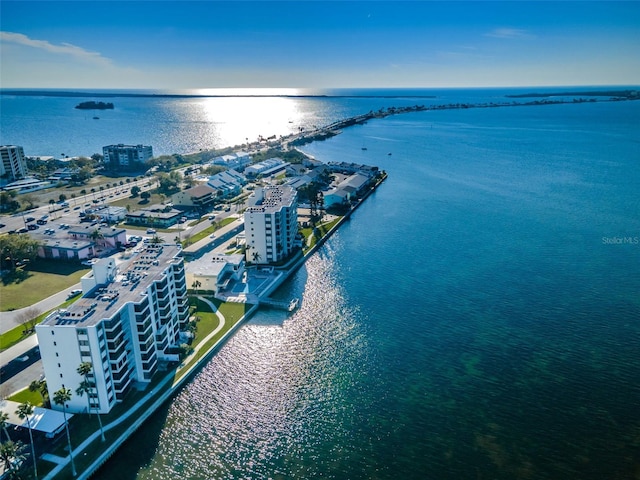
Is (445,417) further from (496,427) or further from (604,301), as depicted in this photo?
(604,301)

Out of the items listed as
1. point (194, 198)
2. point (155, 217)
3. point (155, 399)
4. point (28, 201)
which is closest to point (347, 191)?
point (194, 198)

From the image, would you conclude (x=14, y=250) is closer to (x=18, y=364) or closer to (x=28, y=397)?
(x=18, y=364)

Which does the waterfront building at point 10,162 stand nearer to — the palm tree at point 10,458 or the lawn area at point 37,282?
the lawn area at point 37,282

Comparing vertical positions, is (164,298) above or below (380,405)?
above

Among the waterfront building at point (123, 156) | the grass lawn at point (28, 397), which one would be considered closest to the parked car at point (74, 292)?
the grass lawn at point (28, 397)

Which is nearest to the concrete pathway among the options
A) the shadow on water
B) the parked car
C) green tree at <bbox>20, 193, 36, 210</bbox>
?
the shadow on water

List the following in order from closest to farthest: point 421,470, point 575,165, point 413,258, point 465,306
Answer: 1. point 421,470
2. point 465,306
3. point 413,258
4. point 575,165

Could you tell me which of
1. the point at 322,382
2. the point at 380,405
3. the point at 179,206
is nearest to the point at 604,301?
the point at 380,405
